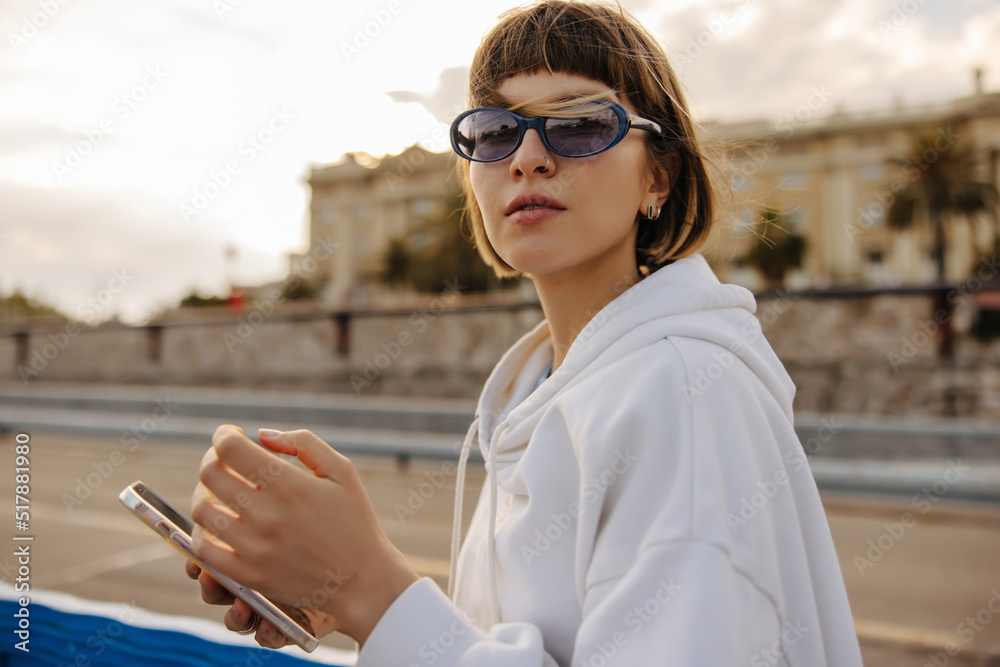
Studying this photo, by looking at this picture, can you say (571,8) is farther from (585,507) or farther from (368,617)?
(368,617)

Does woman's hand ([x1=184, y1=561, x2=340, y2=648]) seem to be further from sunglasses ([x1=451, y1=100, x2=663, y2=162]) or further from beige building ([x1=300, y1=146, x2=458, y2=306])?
beige building ([x1=300, y1=146, x2=458, y2=306])

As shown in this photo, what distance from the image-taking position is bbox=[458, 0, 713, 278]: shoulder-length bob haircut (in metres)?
1.24

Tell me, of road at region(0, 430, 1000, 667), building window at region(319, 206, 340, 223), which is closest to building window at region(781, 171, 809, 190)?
building window at region(319, 206, 340, 223)

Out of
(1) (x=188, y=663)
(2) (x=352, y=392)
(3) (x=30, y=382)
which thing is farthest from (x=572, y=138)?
(3) (x=30, y=382)

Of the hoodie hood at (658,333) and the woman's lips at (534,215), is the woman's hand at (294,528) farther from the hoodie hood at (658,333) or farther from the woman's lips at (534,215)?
the woman's lips at (534,215)

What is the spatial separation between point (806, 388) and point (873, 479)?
49.8 ft

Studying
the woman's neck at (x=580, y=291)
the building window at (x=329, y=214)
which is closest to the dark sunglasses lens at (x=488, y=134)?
the woman's neck at (x=580, y=291)

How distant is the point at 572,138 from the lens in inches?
46.9

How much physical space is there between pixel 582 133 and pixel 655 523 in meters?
0.66

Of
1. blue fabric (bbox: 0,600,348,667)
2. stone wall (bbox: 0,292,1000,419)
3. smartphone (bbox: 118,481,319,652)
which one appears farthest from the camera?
stone wall (bbox: 0,292,1000,419)

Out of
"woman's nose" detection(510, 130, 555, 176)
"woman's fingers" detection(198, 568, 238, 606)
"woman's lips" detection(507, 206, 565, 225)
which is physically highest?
"woman's nose" detection(510, 130, 555, 176)

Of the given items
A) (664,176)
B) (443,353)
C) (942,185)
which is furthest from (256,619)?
(942,185)

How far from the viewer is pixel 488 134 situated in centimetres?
128

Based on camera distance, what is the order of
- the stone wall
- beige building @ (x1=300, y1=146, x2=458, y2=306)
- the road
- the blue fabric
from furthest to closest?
beige building @ (x1=300, y1=146, x2=458, y2=306) → the stone wall → the road → the blue fabric
